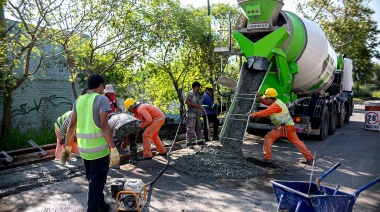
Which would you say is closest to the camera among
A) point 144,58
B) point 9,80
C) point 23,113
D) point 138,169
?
point 138,169

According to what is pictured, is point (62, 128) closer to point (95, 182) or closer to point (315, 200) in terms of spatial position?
point (95, 182)

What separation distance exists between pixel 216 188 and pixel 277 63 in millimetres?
3706

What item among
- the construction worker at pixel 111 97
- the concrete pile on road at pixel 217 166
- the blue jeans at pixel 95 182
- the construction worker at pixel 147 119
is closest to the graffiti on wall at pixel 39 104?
the construction worker at pixel 111 97

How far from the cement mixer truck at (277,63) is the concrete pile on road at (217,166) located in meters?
0.61

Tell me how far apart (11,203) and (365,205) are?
4.75m


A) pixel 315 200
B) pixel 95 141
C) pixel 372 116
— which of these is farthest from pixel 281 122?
pixel 372 116

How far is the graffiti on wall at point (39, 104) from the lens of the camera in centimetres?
1048

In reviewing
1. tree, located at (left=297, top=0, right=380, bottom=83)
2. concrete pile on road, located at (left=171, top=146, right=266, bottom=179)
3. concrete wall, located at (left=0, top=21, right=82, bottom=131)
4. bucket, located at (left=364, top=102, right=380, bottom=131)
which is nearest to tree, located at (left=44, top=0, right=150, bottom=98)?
concrete wall, located at (left=0, top=21, right=82, bottom=131)

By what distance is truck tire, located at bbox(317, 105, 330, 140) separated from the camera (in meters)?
9.19

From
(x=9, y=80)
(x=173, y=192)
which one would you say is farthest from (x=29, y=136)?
(x=173, y=192)

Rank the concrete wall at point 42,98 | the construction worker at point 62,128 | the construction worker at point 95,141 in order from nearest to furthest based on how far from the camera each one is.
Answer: the construction worker at point 95,141 → the construction worker at point 62,128 → the concrete wall at point 42,98

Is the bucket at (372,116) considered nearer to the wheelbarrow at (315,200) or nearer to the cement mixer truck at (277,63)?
the cement mixer truck at (277,63)

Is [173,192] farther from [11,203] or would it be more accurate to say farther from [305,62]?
[305,62]

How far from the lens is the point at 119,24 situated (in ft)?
28.1
